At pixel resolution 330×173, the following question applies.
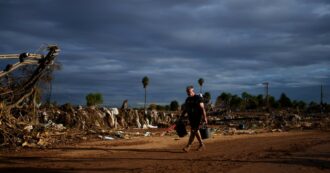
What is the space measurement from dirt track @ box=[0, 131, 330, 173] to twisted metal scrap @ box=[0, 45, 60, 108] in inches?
111

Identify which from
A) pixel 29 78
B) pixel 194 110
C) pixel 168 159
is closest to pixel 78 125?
pixel 29 78

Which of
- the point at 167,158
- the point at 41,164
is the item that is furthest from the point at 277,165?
the point at 41,164

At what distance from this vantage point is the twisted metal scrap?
1595 cm

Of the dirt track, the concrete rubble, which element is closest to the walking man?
the dirt track

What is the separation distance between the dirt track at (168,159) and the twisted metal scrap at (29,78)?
9.28 feet

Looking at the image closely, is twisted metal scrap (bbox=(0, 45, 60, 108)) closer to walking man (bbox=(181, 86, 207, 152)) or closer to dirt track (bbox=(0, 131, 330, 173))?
dirt track (bbox=(0, 131, 330, 173))

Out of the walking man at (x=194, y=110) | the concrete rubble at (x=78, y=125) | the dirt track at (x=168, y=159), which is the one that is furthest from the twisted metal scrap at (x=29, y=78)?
the walking man at (x=194, y=110)

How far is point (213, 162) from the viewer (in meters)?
11.3

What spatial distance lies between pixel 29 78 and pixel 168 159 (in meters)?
7.49

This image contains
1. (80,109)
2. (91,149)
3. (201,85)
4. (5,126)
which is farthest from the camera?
(201,85)

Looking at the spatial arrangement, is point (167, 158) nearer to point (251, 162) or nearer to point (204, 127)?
point (251, 162)

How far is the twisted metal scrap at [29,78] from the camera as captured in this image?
15945 millimetres

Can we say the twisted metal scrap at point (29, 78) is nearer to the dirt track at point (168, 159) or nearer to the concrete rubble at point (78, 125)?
the concrete rubble at point (78, 125)

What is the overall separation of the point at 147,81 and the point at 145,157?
2539 inches
